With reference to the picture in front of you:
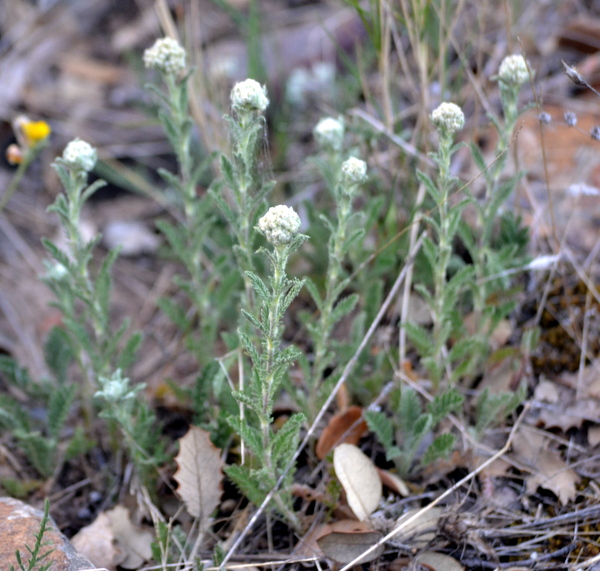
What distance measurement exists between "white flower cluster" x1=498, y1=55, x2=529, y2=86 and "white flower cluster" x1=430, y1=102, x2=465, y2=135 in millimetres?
315

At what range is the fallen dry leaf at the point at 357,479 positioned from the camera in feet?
6.02

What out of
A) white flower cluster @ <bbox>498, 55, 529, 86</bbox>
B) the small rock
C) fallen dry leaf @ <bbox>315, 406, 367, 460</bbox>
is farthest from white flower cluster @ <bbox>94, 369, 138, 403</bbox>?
white flower cluster @ <bbox>498, 55, 529, 86</bbox>

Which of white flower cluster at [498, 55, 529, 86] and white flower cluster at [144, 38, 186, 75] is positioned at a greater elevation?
white flower cluster at [144, 38, 186, 75]

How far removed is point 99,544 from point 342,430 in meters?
0.88

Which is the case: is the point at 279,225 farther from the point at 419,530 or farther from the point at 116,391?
the point at 419,530

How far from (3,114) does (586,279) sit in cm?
363

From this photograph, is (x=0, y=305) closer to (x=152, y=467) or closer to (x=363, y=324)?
(x=152, y=467)

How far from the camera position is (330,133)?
7.61 feet

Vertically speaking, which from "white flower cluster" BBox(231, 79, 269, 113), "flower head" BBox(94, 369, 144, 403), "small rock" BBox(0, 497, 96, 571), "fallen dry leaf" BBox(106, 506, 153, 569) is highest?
"white flower cluster" BBox(231, 79, 269, 113)

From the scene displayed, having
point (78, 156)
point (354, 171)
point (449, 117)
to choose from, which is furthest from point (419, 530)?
point (78, 156)

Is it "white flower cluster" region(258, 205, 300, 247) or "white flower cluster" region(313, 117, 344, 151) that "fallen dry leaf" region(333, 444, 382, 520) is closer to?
"white flower cluster" region(258, 205, 300, 247)

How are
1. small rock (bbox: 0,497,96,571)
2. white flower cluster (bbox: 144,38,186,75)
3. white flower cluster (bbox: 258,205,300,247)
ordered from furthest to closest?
white flower cluster (bbox: 144,38,186,75), small rock (bbox: 0,497,96,571), white flower cluster (bbox: 258,205,300,247)

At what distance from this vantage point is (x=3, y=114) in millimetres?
3945

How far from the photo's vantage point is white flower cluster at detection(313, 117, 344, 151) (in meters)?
2.31
